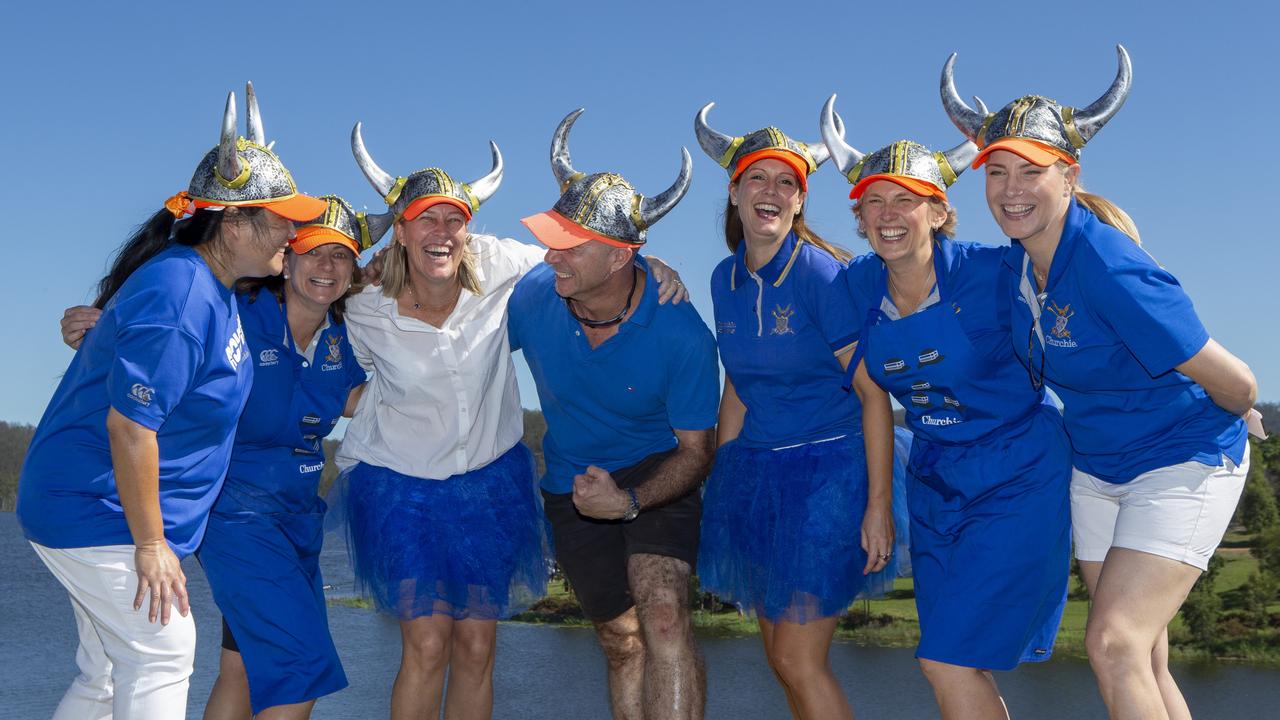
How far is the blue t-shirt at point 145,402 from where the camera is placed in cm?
342

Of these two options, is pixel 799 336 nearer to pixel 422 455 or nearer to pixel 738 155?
pixel 738 155

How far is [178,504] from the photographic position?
371cm

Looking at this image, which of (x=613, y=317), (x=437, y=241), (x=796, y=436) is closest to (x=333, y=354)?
(x=437, y=241)

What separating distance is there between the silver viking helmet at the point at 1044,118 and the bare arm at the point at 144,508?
2983 mm

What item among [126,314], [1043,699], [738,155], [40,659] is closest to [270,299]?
[126,314]

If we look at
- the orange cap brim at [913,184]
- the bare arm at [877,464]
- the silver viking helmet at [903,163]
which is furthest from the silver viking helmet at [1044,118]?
the bare arm at [877,464]

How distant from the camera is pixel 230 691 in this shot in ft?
15.0

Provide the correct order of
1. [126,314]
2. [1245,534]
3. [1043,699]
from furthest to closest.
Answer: [1245,534]
[1043,699]
[126,314]

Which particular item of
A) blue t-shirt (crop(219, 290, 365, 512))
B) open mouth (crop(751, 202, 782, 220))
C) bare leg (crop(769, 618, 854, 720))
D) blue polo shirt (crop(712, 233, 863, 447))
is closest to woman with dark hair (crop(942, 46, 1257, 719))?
blue polo shirt (crop(712, 233, 863, 447))

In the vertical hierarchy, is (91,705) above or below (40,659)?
above

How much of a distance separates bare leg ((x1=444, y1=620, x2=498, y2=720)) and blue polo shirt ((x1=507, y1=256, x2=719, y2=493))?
0.68 metres

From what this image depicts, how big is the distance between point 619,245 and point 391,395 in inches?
44.7

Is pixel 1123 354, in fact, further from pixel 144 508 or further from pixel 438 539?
pixel 144 508

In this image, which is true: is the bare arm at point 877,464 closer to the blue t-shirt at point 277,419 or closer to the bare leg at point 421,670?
the bare leg at point 421,670
